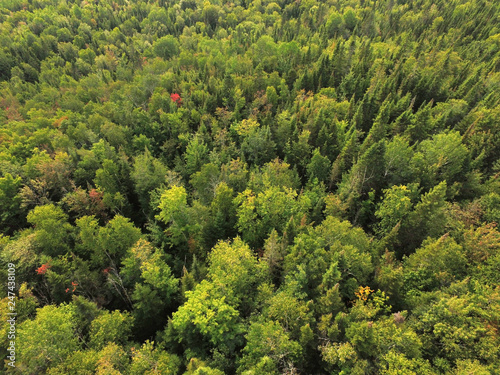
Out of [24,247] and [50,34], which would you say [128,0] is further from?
[24,247]

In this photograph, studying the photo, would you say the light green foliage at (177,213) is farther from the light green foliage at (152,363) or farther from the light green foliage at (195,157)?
the light green foliage at (152,363)

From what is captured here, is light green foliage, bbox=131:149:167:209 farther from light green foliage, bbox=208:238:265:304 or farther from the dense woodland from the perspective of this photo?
light green foliage, bbox=208:238:265:304

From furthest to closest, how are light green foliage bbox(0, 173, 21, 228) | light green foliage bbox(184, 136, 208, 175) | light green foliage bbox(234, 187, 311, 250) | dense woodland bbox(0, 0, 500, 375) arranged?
1. light green foliage bbox(184, 136, 208, 175)
2. light green foliage bbox(0, 173, 21, 228)
3. light green foliage bbox(234, 187, 311, 250)
4. dense woodland bbox(0, 0, 500, 375)

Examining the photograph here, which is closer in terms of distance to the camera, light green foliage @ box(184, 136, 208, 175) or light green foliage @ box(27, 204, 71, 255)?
light green foliage @ box(27, 204, 71, 255)

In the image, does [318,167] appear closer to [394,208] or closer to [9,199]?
[394,208]

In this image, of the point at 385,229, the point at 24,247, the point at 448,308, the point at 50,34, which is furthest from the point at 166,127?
the point at 50,34

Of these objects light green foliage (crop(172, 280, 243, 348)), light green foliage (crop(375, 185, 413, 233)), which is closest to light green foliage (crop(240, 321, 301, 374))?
light green foliage (crop(172, 280, 243, 348))

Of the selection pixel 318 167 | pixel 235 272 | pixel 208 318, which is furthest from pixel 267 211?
pixel 208 318

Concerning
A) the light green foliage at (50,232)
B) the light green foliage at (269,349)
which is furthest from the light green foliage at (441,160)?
the light green foliage at (50,232)

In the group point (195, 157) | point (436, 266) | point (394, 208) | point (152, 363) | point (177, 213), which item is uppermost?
point (394, 208)
